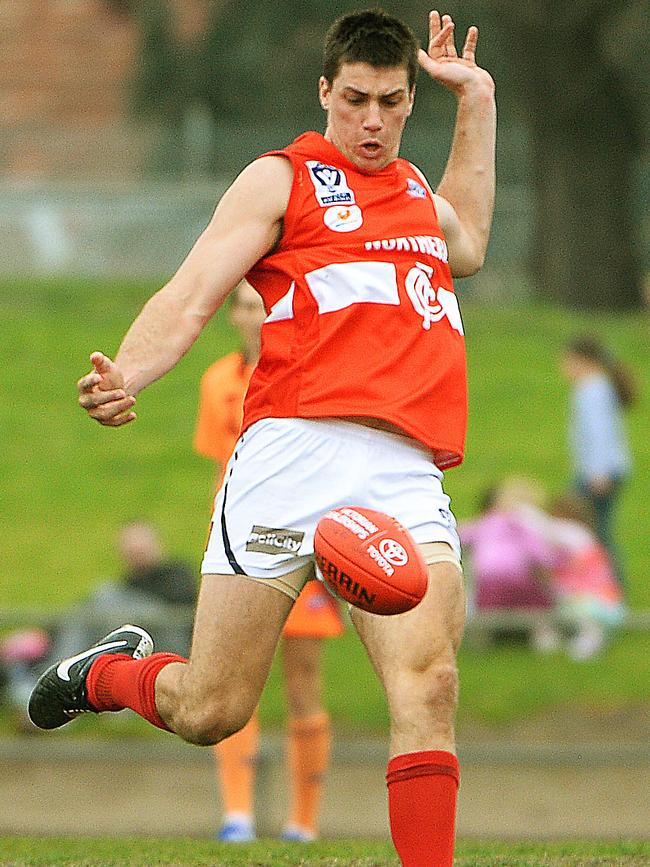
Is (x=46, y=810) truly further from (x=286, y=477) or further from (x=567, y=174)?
(x=567, y=174)

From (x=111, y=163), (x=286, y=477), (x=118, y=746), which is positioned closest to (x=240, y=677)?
(x=286, y=477)

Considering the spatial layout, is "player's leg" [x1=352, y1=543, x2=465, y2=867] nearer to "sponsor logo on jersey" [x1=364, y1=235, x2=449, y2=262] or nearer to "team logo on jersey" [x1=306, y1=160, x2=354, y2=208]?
"sponsor logo on jersey" [x1=364, y1=235, x2=449, y2=262]

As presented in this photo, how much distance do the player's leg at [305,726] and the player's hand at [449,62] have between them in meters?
2.72

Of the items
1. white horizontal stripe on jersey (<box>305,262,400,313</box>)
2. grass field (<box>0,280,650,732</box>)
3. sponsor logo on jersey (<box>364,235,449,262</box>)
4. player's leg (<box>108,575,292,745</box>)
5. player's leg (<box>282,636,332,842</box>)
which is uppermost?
sponsor logo on jersey (<box>364,235,449,262</box>)

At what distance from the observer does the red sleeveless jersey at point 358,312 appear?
4.86 metres

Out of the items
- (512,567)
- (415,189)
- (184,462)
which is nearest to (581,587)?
(512,567)

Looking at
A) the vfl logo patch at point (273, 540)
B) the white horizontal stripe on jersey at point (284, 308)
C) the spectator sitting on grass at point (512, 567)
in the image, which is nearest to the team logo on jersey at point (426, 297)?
the white horizontal stripe on jersey at point (284, 308)

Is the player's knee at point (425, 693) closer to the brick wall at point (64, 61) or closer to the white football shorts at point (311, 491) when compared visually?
the white football shorts at point (311, 491)

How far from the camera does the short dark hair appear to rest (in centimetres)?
499

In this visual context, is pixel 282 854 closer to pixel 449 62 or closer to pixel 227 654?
pixel 227 654

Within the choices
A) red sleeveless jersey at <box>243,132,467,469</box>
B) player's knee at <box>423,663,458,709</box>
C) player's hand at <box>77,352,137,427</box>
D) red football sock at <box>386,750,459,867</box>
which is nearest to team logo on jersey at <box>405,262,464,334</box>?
red sleeveless jersey at <box>243,132,467,469</box>

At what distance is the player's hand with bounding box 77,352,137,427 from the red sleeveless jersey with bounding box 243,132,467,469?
0.47 metres

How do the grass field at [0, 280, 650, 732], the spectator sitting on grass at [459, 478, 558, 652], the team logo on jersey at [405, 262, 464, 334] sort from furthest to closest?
1. the grass field at [0, 280, 650, 732]
2. the spectator sitting on grass at [459, 478, 558, 652]
3. the team logo on jersey at [405, 262, 464, 334]

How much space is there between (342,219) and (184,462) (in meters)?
13.0
